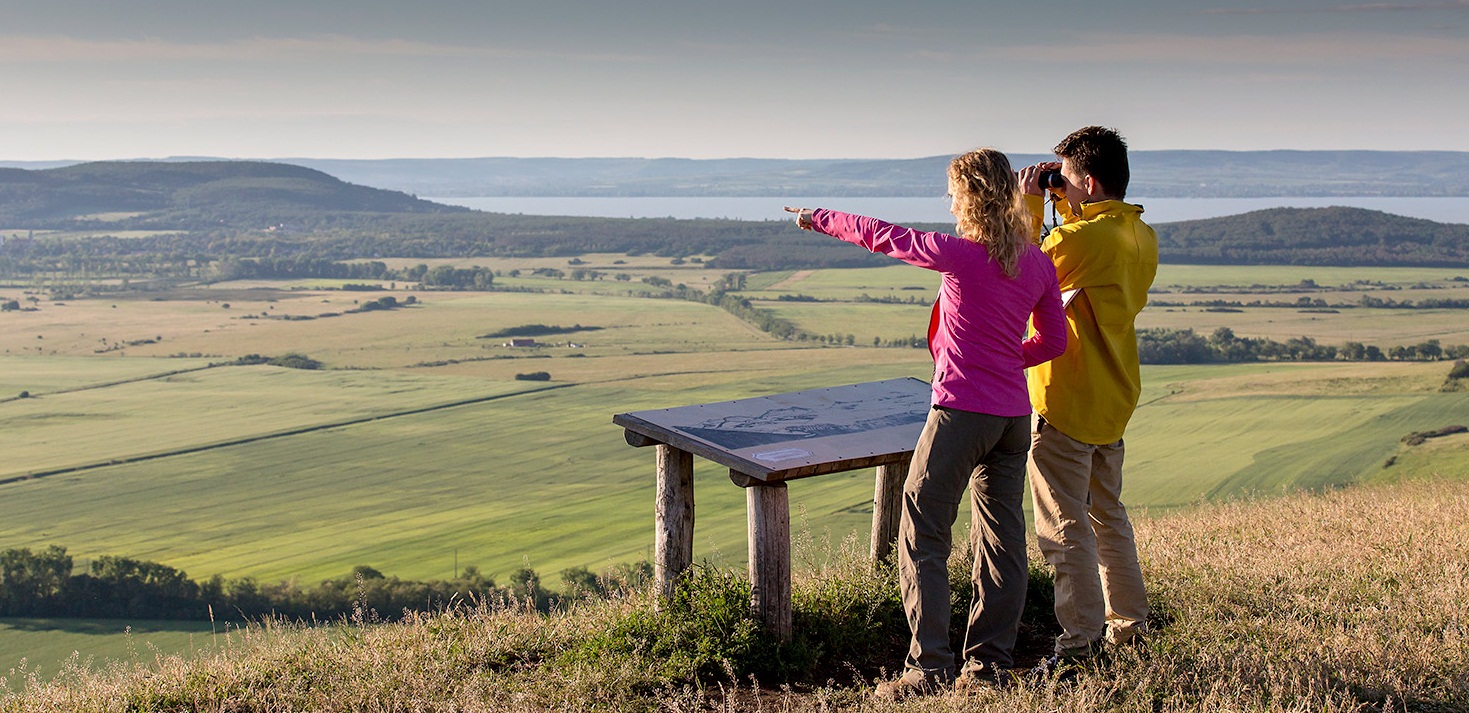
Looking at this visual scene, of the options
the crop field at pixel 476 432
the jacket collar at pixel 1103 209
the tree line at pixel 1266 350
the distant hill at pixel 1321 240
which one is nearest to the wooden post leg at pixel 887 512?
the jacket collar at pixel 1103 209

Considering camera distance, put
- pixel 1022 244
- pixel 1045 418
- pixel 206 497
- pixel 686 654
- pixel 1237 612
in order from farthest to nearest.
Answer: pixel 206 497
pixel 1237 612
pixel 686 654
pixel 1045 418
pixel 1022 244

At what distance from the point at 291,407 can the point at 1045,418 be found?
6936 centimetres

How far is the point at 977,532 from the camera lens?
449cm

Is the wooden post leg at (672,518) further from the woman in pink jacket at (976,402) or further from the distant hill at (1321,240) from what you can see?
the distant hill at (1321,240)

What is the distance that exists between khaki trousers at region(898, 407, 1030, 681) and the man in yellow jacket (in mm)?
231

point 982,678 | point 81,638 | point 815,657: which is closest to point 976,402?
point 982,678

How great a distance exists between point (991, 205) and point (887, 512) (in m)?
2.27

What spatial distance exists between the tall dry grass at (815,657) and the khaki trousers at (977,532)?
0.77 feet

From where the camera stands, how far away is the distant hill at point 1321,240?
104438mm

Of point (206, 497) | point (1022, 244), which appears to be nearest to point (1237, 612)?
point (1022, 244)

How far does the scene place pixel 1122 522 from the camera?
15.4ft

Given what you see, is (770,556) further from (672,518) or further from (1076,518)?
(1076,518)

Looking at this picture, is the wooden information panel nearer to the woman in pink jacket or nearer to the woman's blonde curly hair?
the woman in pink jacket

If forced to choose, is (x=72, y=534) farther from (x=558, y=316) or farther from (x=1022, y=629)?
(x=558, y=316)
